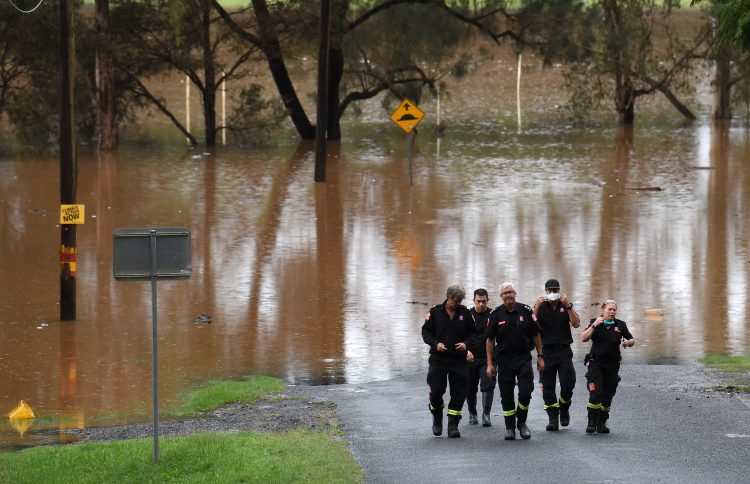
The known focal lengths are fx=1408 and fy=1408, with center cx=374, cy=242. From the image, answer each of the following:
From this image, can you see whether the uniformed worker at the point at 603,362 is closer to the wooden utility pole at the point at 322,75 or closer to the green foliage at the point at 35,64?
the wooden utility pole at the point at 322,75

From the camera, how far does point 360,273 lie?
2536 cm

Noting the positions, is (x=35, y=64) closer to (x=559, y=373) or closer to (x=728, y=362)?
(x=728, y=362)

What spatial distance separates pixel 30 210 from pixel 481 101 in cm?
4549

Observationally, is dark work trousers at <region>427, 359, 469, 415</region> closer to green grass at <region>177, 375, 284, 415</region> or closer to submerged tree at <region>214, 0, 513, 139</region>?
green grass at <region>177, 375, 284, 415</region>

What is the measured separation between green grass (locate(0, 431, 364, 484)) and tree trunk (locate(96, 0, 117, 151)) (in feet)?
114

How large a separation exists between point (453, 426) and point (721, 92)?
5187cm

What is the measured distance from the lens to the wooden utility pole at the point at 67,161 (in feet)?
67.4

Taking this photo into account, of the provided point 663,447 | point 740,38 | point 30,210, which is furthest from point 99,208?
point 663,447

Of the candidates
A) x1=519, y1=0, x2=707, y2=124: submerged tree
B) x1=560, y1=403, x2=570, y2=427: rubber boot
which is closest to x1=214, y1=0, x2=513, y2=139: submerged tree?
x1=519, y1=0, x2=707, y2=124: submerged tree

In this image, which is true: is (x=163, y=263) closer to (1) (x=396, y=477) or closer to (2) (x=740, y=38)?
(1) (x=396, y=477)

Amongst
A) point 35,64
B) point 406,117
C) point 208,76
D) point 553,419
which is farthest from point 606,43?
point 553,419

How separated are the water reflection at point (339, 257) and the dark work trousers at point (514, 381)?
434cm

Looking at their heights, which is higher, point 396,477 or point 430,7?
point 430,7

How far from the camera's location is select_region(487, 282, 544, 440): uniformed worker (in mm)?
12992
